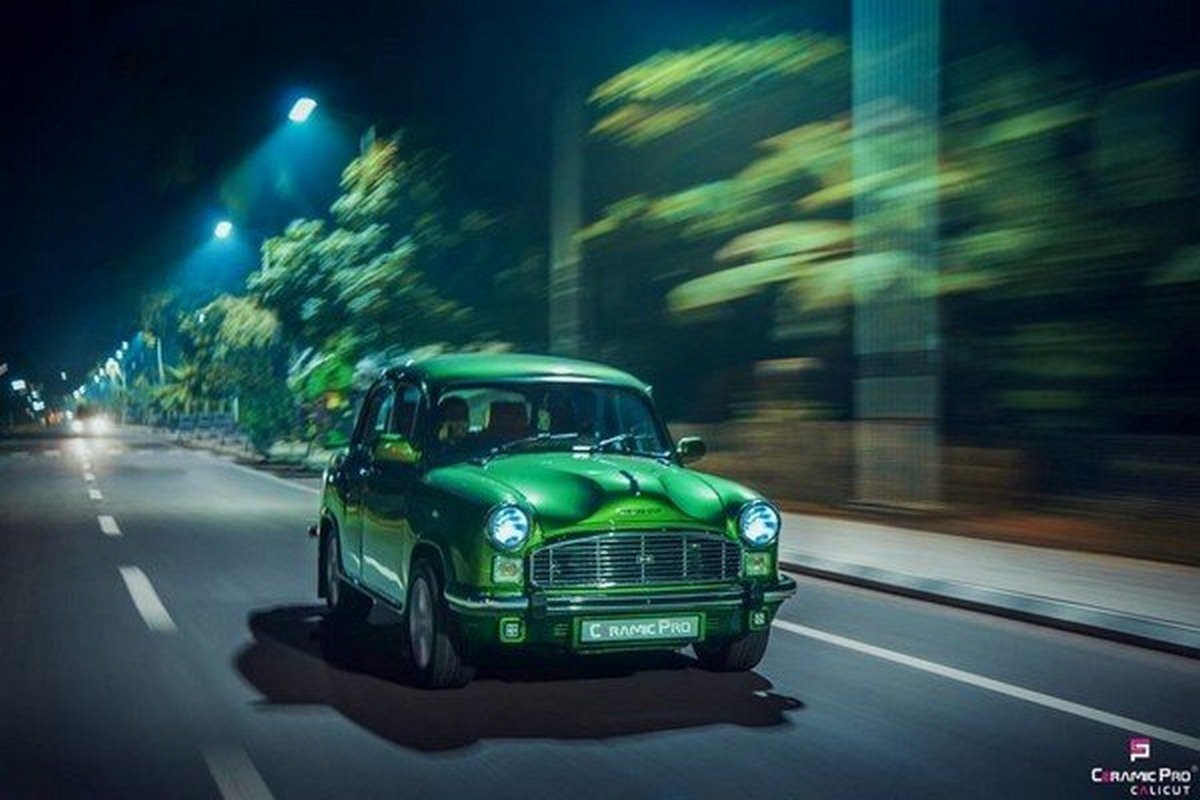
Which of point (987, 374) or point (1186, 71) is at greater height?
point (1186, 71)

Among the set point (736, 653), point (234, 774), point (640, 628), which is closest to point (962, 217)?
point (736, 653)

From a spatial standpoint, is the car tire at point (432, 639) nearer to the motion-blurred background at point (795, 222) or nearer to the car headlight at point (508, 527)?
the car headlight at point (508, 527)

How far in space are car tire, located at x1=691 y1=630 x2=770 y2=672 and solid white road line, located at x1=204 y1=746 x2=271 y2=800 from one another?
2648mm

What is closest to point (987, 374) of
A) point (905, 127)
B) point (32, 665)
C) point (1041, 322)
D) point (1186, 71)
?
point (1041, 322)

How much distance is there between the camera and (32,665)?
26.3ft

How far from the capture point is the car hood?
6.96m

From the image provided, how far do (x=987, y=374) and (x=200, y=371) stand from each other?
38.4 metres

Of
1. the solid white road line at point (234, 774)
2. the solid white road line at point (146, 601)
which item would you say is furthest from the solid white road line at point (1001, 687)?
the solid white road line at point (146, 601)

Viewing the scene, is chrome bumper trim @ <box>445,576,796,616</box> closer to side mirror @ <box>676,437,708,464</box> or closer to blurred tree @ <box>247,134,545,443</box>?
side mirror @ <box>676,437,708,464</box>

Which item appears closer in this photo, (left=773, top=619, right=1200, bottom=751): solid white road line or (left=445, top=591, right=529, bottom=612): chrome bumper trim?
(left=773, top=619, right=1200, bottom=751): solid white road line

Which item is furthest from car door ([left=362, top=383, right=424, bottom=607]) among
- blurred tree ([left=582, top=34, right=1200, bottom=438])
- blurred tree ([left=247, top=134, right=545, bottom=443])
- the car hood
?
blurred tree ([left=247, top=134, right=545, bottom=443])

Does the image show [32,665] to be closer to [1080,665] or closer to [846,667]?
[846,667]

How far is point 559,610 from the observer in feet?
22.4

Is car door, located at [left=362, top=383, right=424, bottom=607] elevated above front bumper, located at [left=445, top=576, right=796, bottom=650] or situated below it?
above
